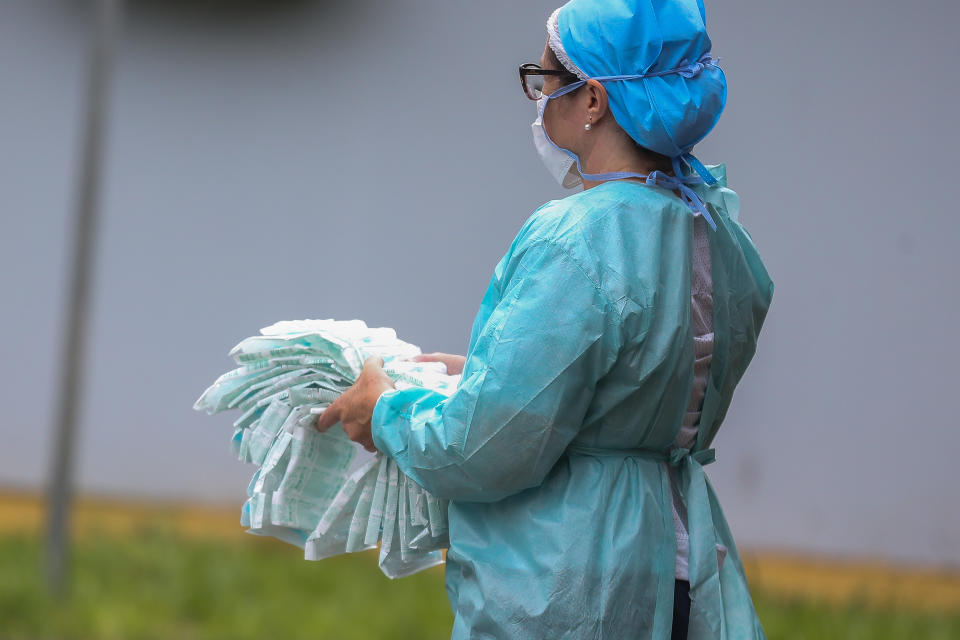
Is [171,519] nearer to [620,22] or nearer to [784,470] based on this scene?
[784,470]

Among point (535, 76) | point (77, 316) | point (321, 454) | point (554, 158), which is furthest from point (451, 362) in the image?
point (77, 316)

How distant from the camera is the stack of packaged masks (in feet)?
5.61

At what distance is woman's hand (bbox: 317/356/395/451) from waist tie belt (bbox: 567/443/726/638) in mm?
294

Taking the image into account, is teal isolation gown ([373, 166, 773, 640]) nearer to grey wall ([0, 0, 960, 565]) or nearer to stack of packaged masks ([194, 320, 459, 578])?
stack of packaged masks ([194, 320, 459, 578])

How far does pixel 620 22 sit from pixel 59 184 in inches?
156

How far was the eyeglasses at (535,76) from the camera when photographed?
1615 mm

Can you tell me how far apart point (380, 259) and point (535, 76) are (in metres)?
3.03

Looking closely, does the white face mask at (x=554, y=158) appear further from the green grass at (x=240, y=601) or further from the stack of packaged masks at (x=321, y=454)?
the green grass at (x=240, y=601)

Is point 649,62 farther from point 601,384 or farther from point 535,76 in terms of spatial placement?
point 601,384

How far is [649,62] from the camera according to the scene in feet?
5.04

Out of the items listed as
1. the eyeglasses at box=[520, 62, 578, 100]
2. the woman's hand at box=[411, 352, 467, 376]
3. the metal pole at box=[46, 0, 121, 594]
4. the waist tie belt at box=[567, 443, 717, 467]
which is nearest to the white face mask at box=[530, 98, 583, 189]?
the eyeglasses at box=[520, 62, 578, 100]

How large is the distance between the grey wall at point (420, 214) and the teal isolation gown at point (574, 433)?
2652 millimetres

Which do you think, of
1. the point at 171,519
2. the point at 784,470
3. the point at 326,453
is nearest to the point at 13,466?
the point at 171,519

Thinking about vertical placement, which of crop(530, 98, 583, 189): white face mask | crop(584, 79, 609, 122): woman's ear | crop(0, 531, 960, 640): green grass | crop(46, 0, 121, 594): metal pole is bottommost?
crop(0, 531, 960, 640): green grass
